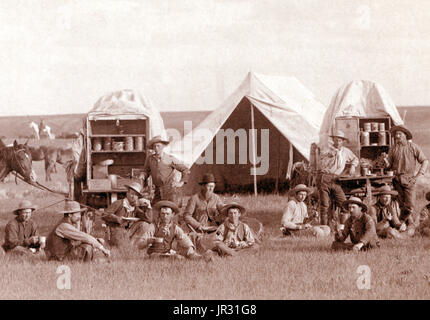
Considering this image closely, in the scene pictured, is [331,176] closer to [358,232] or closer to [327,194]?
[327,194]

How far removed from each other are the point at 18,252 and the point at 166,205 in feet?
5.97

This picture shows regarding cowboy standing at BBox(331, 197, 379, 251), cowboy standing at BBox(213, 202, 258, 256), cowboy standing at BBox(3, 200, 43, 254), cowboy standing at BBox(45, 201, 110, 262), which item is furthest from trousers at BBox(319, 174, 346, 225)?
cowboy standing at BBox(3, 200, 43, 254)

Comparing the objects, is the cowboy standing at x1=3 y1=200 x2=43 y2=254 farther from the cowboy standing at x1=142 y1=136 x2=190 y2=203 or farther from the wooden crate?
the wooden crate

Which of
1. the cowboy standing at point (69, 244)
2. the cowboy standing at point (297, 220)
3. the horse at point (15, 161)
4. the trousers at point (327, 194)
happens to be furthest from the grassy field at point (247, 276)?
the horse at point (15, 161)

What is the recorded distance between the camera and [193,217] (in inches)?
347

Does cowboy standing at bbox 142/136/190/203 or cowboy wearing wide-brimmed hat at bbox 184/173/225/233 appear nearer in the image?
cowboy wearing wide-brimmed hat at bbox 184/173/225/233

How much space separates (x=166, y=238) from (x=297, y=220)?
236 cm

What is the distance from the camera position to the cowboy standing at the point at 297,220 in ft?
30.4

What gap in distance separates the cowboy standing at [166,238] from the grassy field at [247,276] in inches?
7.7

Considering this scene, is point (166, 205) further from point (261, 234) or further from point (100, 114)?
point (100, 114)

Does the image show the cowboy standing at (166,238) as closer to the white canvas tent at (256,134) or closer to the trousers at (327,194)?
the trousers at (327,194)

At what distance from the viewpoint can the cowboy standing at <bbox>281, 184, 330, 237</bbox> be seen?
927cm

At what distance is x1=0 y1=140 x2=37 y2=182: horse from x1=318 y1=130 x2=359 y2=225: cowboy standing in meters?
4.71
